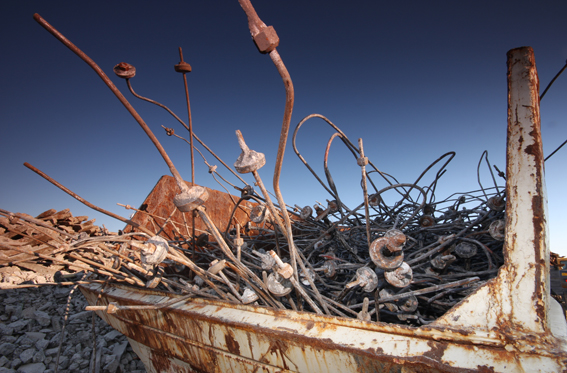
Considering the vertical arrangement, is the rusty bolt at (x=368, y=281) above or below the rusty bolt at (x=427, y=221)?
below

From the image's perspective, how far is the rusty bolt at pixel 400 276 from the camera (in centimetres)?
91

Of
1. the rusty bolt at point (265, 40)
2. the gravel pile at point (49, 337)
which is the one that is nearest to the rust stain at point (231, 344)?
the rusty bolt at point (265, 40)

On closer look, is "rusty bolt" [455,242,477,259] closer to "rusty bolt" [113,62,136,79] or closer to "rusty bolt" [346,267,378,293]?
"rusty bolt" [346,267,378,293]

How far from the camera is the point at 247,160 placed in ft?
2.26

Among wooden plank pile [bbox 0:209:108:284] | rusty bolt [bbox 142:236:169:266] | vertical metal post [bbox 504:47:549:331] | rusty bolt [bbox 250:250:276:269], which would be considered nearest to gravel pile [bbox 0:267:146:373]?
wooden plank pile [bbox 0:209:108:284]

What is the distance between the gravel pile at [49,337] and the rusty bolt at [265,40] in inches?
88.2

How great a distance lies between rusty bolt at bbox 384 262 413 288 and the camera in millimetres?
907

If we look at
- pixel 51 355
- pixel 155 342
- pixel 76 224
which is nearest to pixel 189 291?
pixel 155 342

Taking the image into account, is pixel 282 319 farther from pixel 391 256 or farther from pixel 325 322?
pixel 391 256

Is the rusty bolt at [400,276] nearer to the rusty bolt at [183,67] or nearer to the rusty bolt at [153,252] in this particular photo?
the rusty bolt at [153,252]

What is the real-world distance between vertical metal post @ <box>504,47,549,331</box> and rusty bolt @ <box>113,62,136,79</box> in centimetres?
121

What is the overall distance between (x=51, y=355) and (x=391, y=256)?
308 cm

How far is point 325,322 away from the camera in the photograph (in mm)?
843

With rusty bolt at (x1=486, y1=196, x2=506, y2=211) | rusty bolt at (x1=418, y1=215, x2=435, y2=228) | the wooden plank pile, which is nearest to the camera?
rusty bolt at (x1=486, y1=196, x2=506, y2=211)
